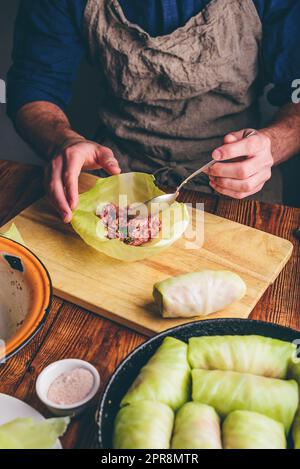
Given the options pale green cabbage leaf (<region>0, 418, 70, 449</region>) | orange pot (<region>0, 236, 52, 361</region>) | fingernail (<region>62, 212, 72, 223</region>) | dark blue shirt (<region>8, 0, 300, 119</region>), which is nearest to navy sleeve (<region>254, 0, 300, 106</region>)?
dark blue shirt (<region>8, 0, 300, 119</region>)

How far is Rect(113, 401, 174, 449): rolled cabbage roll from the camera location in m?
0.65

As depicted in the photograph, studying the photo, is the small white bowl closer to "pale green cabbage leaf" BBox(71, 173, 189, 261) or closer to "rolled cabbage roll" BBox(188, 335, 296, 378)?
"rolled cabbage roll" BBox(188, 335, 296, 378)

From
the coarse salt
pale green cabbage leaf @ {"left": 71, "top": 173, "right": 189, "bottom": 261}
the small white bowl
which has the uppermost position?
the small white bowl

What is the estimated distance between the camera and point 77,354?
0.96 m

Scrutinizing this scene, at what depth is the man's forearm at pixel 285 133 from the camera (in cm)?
159

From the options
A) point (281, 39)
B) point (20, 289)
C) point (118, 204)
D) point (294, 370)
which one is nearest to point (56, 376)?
point (20, 289)

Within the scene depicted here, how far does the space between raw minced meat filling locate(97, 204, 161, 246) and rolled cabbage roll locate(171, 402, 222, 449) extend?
61 centimetres

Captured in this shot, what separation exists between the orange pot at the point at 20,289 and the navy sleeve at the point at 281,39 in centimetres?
108

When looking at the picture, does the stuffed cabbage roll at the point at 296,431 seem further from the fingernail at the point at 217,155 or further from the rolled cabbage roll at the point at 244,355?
the fingernail at the point at 217,155

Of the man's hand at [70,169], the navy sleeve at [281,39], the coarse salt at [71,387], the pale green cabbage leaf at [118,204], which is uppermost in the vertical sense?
the navy sleeve at [281,39]

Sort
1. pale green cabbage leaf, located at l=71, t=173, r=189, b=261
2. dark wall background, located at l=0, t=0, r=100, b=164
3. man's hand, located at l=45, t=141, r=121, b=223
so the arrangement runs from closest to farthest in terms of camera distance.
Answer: pale green cabbage leaf, located at l=71, t=173, r=189, b=261 < man's hand, located at l=45, t=141, r=121, b=223 < dark wall background, located at l=0, t=0, r=100, b=164

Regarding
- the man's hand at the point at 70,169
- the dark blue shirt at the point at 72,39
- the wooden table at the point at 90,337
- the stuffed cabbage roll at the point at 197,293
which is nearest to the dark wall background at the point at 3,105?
the dark blue shirt at the point at 72,39
